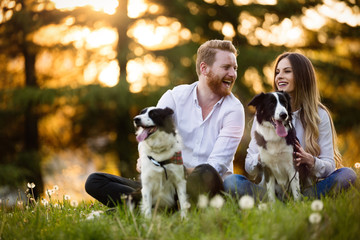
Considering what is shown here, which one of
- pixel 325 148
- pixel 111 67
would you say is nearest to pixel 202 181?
pixel 325 148

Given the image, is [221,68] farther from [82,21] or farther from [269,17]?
[269,17]

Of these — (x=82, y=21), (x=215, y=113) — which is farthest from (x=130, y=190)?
(x=82, y=21)

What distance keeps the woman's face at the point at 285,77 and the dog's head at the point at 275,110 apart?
423 mm

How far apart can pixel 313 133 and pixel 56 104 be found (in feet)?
26.9

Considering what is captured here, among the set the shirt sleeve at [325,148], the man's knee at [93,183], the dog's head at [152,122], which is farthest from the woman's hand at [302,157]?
the man's knee at [93,183]

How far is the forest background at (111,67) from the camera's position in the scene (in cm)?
1037

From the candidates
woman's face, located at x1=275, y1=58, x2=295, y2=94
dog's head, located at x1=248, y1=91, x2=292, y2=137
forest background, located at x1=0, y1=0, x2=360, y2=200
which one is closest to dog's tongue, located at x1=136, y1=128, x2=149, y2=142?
dog's head, located at x1=248, y1=91, x2=292, y2=137

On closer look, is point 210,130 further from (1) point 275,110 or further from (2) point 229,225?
(2) point 229,225

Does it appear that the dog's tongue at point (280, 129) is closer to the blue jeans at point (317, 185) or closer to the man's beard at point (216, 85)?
the blue jeans at point (317, 185)

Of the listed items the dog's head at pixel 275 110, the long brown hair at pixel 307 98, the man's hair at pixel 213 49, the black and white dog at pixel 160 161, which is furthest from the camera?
the man's hair at pixel 213 49

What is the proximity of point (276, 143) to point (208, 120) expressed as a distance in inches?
33.4

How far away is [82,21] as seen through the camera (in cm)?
1065

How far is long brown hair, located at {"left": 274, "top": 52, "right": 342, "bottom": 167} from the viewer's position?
4023mm

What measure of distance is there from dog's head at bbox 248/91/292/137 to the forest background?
6207 millimetres
